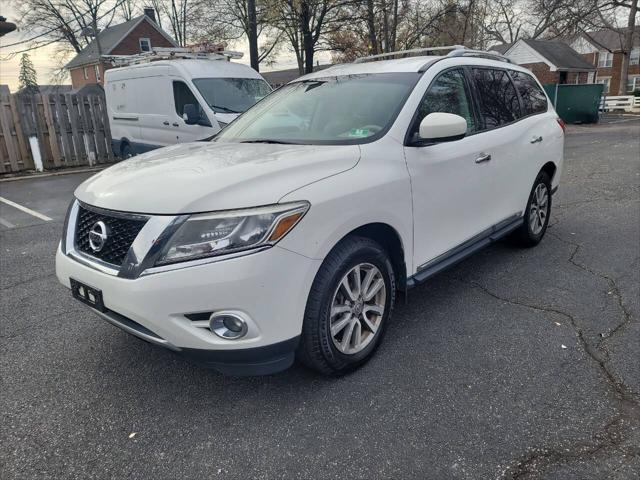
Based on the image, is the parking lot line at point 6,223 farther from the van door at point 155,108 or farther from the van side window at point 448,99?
the van side window at point 448,99

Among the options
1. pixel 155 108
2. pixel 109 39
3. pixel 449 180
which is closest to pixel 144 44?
pixel 109 39

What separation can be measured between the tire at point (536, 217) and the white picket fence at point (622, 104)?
29467 mm

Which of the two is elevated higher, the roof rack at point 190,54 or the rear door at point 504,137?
the roof rack at point 190,54

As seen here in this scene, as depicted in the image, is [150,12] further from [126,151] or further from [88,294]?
[88,294]

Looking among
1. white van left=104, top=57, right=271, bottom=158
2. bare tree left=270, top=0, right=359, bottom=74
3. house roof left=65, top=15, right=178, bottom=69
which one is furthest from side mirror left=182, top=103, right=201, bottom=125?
house roof left=65, top=15, right=178, bottom=69

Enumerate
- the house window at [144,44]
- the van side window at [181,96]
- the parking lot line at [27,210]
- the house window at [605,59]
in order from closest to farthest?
1. the parking lot line at [27,210]
2. the van side window at [181,96]
3. the house window at [144,44]
4. the house window at [605,59]

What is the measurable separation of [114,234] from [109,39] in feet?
154

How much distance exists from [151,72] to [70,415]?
9224 mm

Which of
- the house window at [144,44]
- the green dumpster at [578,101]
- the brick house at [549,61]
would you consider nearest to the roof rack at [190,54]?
the green dumpster at [578,101]

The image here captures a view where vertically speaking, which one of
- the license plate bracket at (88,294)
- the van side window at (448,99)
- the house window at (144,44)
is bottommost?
the license plate bracket at (88,294)

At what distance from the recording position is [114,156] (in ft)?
45.5

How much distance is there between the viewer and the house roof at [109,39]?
41.6 meters

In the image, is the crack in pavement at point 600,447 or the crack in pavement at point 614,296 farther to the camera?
the crack in pavement at point 614,296

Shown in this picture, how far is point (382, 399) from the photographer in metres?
2.72
